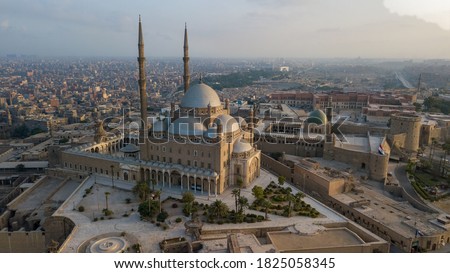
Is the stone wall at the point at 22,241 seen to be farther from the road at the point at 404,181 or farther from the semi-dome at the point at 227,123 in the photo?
the road at the point at 404,181

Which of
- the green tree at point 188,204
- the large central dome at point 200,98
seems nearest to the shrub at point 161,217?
the green tree at point 188,204

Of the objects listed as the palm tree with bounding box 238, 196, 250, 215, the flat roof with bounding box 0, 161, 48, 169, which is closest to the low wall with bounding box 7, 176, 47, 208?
the flat roof with bounding box 0, 161, 48, 169

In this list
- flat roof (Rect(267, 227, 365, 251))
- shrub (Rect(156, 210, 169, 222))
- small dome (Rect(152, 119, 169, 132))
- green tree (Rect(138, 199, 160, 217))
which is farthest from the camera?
small dome (Rect(152, 119, 169, 132))

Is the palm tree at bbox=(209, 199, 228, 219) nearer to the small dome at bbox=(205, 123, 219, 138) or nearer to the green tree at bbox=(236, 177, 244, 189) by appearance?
the green tree at bbox=(236, 177, 244, 189)

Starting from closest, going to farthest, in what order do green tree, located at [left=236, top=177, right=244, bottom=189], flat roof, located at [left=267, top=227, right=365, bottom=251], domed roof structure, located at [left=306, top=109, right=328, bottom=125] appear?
flat roof, located at [left=267, top=227, right=365, bottom=251] < green tree, located at [left=236, top=177, right=244, bottom=189] < domed roof structure, located at [left=306, top=109, right=328, bottom=125]

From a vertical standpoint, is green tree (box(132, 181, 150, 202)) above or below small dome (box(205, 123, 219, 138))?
below

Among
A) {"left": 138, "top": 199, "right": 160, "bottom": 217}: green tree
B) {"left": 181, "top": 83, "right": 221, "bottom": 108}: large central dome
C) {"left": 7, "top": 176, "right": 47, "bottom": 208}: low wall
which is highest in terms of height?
{"left": 181, "top": 83, "right": 221, "bottom": 108}: large central dome

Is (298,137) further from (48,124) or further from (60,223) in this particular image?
(48,124)
